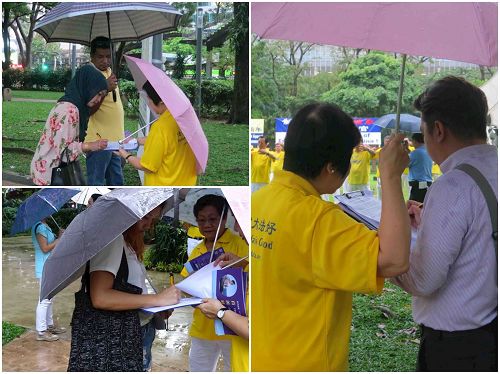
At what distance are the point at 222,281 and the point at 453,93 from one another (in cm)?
105

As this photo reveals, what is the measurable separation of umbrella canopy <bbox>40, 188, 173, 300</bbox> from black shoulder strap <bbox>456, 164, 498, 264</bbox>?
109 cm

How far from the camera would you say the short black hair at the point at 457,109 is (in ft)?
6.42

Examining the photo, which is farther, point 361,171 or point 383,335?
point 361,171

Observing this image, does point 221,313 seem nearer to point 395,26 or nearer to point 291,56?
point 395,26

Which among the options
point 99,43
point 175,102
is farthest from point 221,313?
point 99,43

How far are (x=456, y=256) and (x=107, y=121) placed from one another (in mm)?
1991

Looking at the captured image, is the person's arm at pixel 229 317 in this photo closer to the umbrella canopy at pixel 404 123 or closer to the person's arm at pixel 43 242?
the person's arm at pixel 43 242

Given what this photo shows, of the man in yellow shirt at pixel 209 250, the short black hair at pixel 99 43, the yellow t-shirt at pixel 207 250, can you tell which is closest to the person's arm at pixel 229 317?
the man in yellow shirt at pixel 209 250

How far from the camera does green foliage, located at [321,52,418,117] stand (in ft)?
50.5

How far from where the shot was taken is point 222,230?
287 cm

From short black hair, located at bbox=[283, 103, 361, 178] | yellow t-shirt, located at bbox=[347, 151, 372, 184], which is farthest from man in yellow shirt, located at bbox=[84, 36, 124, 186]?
yellow t-shirt, located at bbox=[347, 151, 372, 184]

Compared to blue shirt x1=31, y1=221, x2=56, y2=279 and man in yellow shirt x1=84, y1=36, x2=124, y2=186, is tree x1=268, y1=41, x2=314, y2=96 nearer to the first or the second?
blue shirt x1=31, y1=221, x2=56, y2=279

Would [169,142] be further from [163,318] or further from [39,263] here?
[39,263]

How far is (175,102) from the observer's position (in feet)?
9.66
